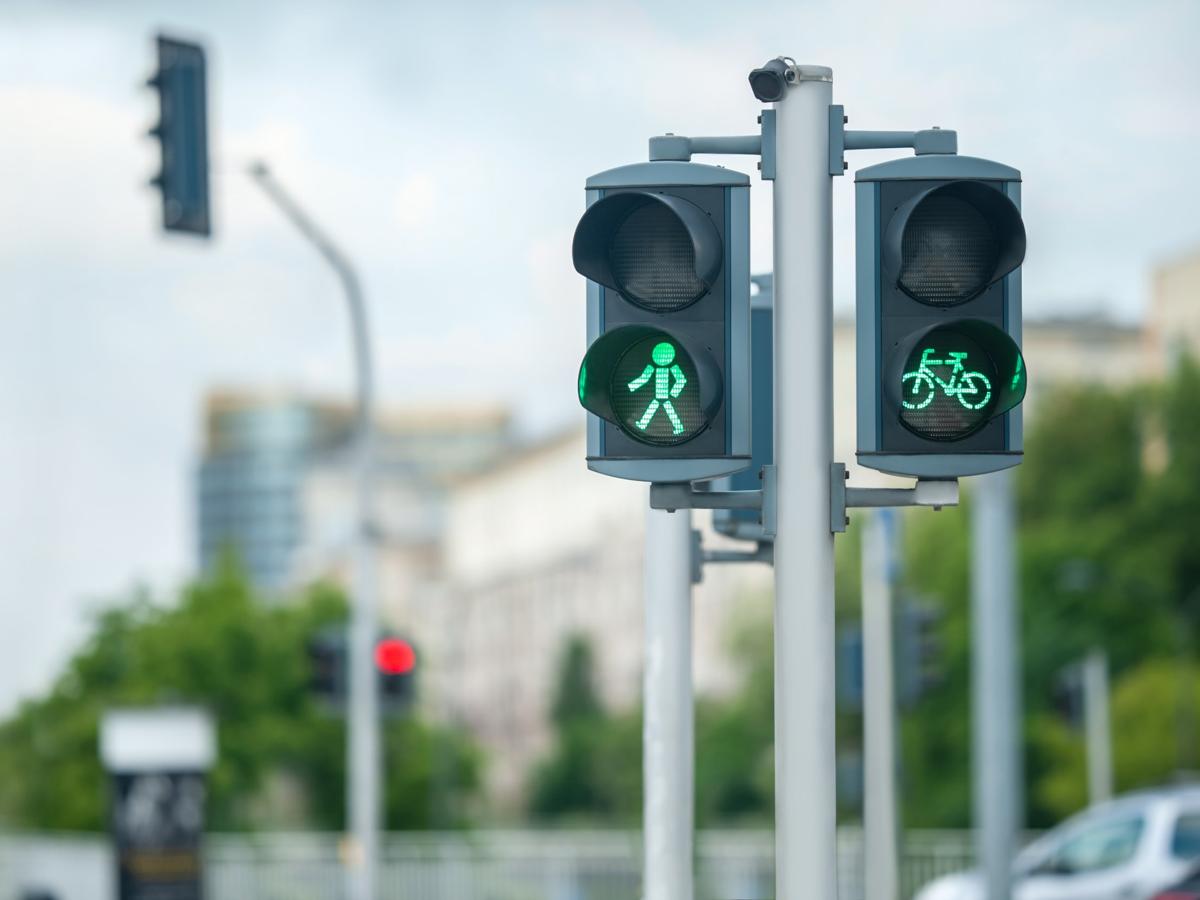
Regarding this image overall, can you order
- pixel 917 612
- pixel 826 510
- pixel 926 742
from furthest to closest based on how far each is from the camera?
1. pixel 926 742
2. pixel 917 612
3. pixel 826 510

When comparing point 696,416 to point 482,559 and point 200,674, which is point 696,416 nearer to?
point 200,674

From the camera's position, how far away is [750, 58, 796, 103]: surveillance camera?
5359 mm

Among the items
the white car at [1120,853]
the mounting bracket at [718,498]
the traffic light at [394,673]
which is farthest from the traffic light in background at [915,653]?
the mounting bracket at [718,498]

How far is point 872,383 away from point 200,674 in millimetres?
67541

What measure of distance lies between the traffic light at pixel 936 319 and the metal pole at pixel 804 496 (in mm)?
109

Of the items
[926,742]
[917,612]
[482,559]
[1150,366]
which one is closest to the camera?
[917,612]

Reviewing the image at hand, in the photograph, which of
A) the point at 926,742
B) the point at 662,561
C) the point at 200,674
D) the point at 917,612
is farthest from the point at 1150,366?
the point at 662,561

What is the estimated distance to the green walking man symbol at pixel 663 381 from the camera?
5.21 m

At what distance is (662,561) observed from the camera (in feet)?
22.9

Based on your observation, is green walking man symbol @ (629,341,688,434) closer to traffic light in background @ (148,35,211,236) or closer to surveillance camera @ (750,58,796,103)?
surveillance camera @ (750,58,796,103)

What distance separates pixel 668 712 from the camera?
22.6ft

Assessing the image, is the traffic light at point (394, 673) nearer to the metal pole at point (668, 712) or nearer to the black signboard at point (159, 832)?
the black signboard at point (159, 832)

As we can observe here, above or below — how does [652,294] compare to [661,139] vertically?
below

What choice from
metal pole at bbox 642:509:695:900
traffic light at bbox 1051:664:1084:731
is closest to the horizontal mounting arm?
metal pole at bbox 642:509:695:900
